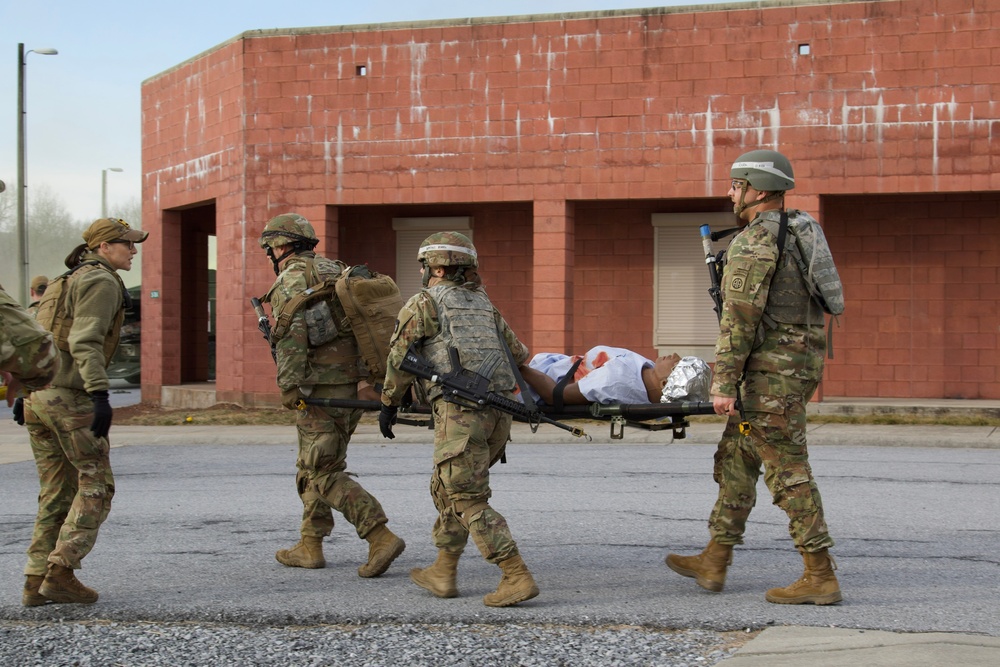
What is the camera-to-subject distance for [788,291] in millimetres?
5855

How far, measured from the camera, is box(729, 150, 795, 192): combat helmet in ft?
19.7

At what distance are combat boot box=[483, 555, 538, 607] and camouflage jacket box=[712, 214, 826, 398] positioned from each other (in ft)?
4.09

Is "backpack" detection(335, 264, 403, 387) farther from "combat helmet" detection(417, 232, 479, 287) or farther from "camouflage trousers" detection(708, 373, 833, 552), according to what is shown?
"camouflage trousers" detection(708, 373, 833, 552)

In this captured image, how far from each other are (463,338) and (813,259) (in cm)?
173

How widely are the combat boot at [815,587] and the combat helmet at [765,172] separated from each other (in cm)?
177

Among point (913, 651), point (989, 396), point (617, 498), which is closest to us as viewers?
point (913, 651)

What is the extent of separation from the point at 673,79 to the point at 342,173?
16.6ft

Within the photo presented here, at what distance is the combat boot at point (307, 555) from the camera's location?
269 inches

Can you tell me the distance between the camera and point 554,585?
6.29 m

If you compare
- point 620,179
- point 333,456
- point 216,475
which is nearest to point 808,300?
point 333,456

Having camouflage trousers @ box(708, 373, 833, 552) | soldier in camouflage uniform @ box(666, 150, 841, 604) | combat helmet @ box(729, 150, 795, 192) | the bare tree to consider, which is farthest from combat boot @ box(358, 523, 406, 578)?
the bare tree

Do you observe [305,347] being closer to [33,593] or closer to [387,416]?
[387,416]

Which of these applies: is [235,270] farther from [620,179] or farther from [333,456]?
[333,456]

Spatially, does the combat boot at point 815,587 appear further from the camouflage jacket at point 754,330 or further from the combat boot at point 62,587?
the combat boot at point 62,587
